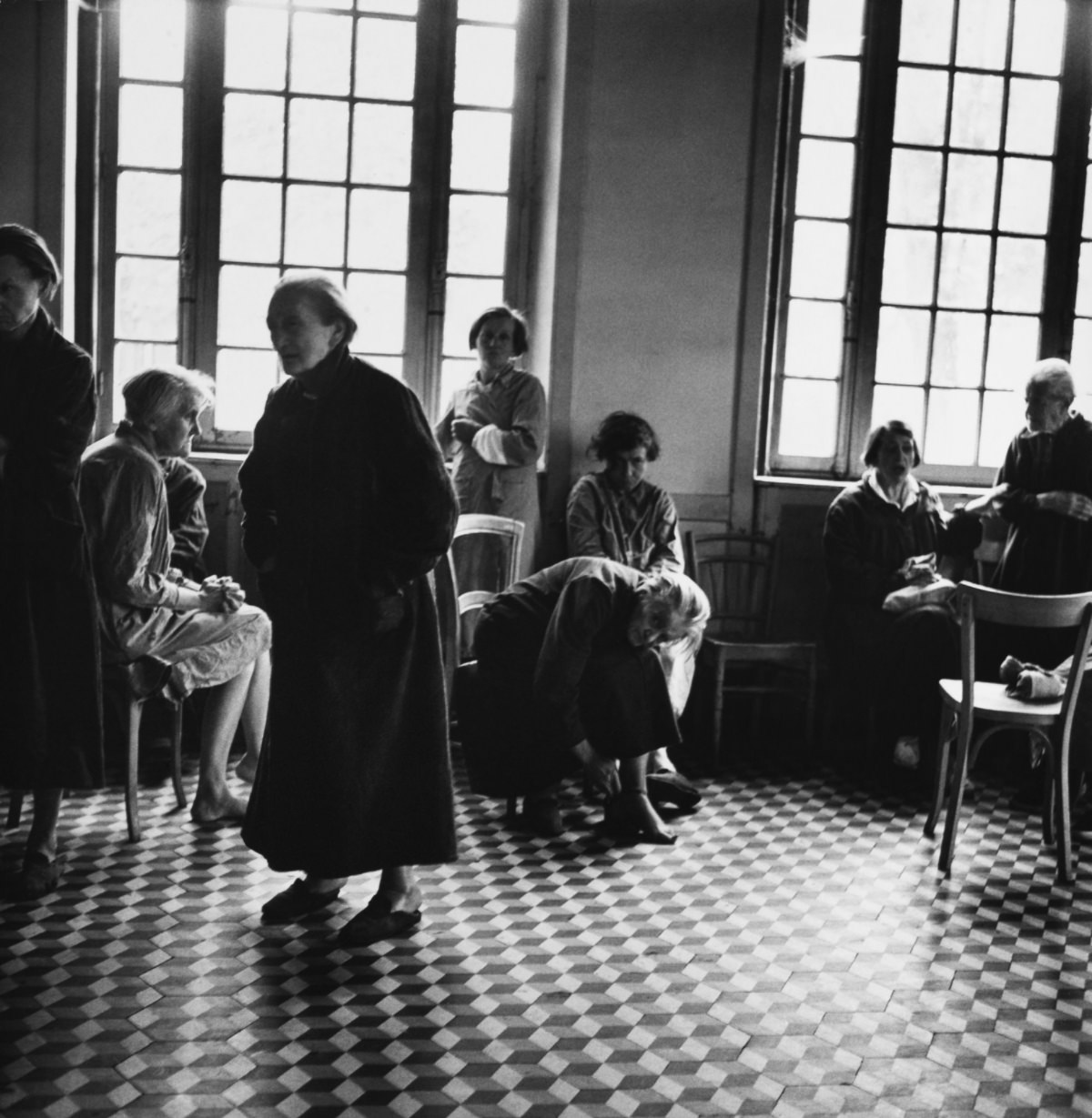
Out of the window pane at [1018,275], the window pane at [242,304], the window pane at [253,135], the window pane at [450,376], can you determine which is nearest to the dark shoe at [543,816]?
the window pane at [450,376]

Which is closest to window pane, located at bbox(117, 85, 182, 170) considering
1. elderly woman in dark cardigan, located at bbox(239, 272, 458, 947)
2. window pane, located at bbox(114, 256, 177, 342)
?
window pane, located at bbox(114, 256, 177, 342)

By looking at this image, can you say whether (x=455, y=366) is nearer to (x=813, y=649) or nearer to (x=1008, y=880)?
(x=813, y=649)

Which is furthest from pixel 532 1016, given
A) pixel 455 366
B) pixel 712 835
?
pixel 455 366

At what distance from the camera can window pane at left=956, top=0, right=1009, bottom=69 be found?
627cm

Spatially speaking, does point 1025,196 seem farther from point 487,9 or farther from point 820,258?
point 487,9

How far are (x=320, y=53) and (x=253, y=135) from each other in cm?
46

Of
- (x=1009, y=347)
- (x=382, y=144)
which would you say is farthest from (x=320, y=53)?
(x=1009, y=347)

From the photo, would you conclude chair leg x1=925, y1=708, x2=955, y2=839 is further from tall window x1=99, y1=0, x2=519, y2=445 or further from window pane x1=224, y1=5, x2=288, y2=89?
window pane x1=224, y1=5, x2=288, y2=89

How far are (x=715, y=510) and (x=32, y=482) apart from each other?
3.20m

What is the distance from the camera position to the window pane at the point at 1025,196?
6.36 meters

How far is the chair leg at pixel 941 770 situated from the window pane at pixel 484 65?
11.0 ft

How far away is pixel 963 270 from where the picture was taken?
252 inches

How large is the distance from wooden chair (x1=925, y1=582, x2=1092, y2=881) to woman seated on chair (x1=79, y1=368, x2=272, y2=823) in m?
2.13

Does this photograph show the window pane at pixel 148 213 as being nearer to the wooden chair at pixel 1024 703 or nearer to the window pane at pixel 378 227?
the window pane at pixel 378 227
